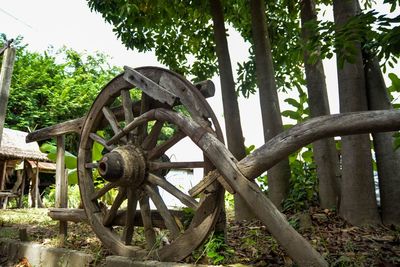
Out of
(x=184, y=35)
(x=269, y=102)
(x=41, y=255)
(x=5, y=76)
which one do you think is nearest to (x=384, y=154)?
(x=269, y=102)

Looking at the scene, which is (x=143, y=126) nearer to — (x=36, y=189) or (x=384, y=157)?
(x=384, y=157)

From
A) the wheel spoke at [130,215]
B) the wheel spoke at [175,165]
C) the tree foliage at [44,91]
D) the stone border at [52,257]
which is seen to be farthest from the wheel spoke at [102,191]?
the tree foliage at [44,91]

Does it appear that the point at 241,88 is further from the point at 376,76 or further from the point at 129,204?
the point at 129,204

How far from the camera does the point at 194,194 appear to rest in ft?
8.97

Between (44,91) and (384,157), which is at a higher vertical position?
(44,91)

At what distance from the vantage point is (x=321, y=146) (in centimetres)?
445

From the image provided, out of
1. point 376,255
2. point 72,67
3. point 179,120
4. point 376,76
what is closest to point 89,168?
point 179,120

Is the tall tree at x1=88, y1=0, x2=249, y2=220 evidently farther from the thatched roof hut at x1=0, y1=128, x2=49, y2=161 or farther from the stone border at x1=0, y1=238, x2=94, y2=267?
the thatched roof hut at x1=0, y1=128, x2=49, y2=161

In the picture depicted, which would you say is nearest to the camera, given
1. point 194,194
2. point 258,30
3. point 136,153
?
point 194,194

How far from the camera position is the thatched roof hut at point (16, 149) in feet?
41.1

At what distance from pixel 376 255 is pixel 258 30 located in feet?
11.5

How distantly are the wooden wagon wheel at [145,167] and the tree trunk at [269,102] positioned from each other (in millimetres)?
1981

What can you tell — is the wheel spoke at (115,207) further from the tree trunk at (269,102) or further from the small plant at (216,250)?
the tree trunk at (269,102)

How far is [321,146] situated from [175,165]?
7.51 feet
